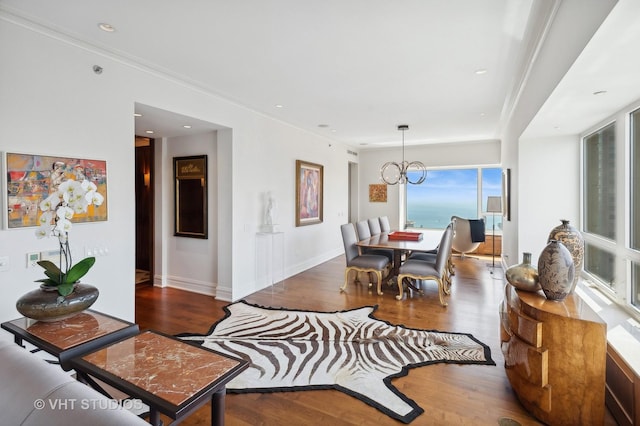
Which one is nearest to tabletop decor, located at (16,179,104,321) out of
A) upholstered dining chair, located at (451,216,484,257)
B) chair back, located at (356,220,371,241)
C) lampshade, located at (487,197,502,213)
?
chair back, located at (356,220,371,241)

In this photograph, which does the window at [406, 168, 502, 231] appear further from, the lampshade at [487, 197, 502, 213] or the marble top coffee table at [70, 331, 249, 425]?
the marble top coffee table at [70, 331, 249, 425]

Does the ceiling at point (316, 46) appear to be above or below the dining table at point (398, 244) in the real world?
above

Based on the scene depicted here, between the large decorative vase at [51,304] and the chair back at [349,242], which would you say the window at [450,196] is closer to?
the chair back at [349,242]

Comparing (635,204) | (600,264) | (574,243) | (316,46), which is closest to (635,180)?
(635,204)

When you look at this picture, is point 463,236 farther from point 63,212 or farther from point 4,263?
point 4,263

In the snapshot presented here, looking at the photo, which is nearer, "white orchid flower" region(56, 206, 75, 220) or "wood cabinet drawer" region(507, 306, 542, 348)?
"white orchid flower" region(56, 206, 75, 220)

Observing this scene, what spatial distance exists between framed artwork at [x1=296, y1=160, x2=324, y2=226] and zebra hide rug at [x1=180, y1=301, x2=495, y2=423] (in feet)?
8.24

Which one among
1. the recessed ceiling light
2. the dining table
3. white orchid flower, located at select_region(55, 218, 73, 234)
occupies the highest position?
the recessed ceiling light

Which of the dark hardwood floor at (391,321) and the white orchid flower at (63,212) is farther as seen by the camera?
the dark hardwood floor at (391,321)

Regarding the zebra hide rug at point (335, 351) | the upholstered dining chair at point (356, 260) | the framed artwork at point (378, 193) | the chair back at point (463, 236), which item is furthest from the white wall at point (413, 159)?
the zebra hide rug at point (335, 351)

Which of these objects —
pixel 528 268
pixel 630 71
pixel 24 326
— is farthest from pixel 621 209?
pixel 24 326

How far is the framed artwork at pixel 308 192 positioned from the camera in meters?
5.95

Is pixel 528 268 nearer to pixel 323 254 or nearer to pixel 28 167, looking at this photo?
pixel 28 167

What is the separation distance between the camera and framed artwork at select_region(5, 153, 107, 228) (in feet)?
7.51
